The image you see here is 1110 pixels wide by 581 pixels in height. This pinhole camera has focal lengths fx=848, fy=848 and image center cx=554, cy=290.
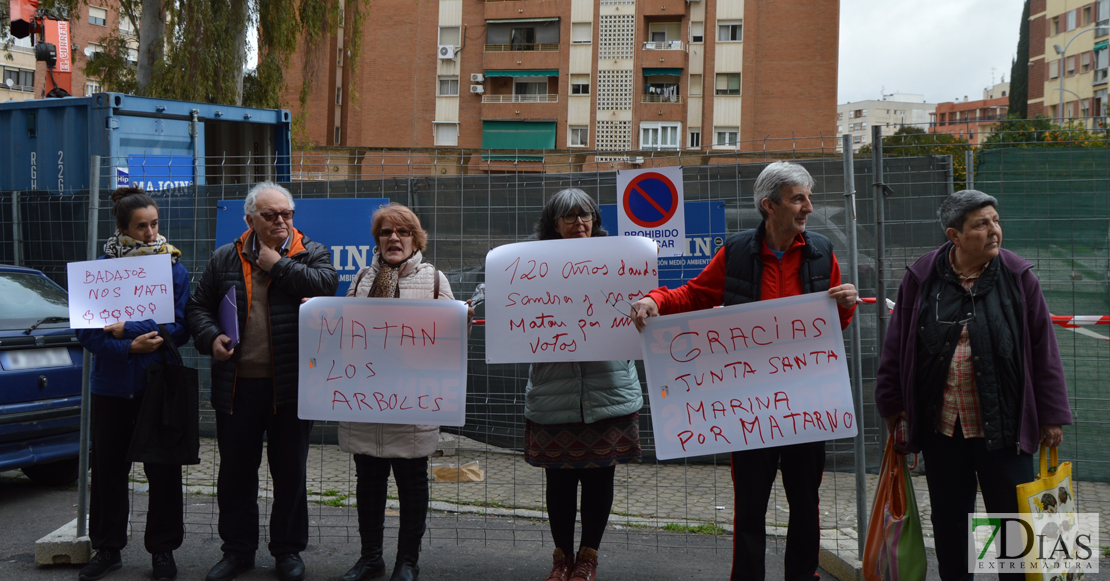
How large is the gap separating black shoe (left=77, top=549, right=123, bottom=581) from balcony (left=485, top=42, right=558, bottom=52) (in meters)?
40.0

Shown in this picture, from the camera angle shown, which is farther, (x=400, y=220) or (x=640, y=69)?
(x=640, y=69)

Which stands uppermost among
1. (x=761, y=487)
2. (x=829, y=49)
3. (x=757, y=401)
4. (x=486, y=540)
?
(x=829, y=49)

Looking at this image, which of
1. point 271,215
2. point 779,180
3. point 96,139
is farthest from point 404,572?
point 96,139

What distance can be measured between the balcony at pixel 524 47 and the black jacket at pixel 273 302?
3968cm

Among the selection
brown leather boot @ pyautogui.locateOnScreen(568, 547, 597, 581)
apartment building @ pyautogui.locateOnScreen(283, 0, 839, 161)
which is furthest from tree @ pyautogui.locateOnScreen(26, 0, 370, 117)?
apartment building @ pyautogui.locateOnScreen(283, 0, 839, 161)

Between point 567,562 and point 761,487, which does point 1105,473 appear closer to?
point 761,487

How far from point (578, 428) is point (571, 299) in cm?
57

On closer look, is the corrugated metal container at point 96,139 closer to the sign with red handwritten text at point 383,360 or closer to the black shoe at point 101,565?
the black shoe at point 101,565

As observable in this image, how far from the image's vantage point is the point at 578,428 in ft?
12.4

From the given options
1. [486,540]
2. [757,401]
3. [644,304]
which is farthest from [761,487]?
[486,540]

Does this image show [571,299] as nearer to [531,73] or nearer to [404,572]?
[404,572]

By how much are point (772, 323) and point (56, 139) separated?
7993 mm

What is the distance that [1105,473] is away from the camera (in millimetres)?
5293

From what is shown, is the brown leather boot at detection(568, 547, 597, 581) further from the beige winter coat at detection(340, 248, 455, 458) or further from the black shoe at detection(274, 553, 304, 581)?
the black shoe at detection(274, 553, 304, 581)
